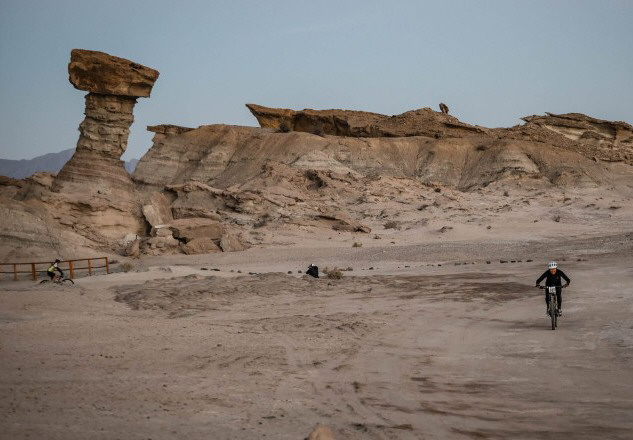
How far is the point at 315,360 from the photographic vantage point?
A: 8.88 metres

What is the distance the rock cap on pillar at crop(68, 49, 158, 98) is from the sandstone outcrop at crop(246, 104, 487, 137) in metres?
30.4

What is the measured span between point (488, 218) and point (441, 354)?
30.2 meters

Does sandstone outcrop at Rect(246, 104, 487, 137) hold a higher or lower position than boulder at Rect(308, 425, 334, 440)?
higher

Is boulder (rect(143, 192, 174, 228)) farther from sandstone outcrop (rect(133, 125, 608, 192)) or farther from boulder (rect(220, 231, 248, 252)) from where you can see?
sandstone outcrop (rect(133, 125, 608, 192))

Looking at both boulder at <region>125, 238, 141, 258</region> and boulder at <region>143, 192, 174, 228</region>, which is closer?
boulder at <region>125, 238, 141, 258</region>

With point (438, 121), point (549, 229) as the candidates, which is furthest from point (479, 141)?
point (549, 229)

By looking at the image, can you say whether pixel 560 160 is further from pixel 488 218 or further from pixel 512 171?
pixel 488 218

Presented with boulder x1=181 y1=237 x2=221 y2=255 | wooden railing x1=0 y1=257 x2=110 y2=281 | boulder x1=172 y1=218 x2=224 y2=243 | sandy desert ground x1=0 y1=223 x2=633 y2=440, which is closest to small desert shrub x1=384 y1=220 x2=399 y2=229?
boulder x1=172 y1=218 x2=224 y2=243

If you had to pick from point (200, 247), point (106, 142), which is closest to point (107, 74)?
point (106, 142)

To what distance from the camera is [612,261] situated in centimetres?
2103

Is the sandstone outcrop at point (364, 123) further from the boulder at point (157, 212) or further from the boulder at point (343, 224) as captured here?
the boulder at point (157, 212)

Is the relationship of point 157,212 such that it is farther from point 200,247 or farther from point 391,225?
point 391,225

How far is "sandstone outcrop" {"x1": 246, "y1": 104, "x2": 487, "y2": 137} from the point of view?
6159 centimetres

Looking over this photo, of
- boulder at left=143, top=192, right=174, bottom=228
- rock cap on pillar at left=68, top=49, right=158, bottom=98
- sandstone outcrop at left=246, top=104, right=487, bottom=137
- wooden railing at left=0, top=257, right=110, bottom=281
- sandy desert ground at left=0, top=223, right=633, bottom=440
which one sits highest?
A: sandstone outcrop at left=246, top=104, right=487, bottom=137
